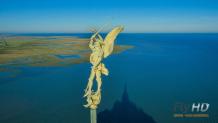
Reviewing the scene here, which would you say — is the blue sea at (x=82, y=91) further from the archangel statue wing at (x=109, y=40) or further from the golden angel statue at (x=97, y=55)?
the archangel statue wing at (x=109, y=40)

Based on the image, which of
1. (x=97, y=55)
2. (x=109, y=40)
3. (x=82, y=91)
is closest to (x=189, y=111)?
(x=82, y=91)

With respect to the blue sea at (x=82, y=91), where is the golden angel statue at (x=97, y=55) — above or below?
above

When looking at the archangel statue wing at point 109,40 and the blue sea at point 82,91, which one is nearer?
the archangel statue wing at point 109,40

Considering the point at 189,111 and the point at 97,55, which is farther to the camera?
the point at 189,111

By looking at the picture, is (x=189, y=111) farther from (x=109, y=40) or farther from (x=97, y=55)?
(x=97, y=55)

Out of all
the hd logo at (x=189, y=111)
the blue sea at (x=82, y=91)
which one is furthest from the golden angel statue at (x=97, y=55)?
the hd logo at (x=189, y=111)

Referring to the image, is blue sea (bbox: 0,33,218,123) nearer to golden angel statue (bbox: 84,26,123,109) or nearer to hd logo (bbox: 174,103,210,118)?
hd logo (bbox: 174,103,210,118)

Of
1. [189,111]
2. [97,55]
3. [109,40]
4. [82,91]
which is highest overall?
[109,40]

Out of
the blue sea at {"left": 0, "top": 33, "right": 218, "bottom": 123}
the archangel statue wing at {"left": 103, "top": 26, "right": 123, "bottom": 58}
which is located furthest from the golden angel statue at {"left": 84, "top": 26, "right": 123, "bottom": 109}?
the blue sea at {"left": 0, "top": 33, "right": 218, "bottom": 123}

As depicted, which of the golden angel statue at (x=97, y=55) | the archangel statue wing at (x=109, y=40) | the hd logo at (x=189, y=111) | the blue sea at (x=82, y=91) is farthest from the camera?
the blue sea at (x=82, y=91)

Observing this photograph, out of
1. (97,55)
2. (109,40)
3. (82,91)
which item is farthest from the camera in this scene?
(82,91)

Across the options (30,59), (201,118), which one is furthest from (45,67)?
(201,118)
